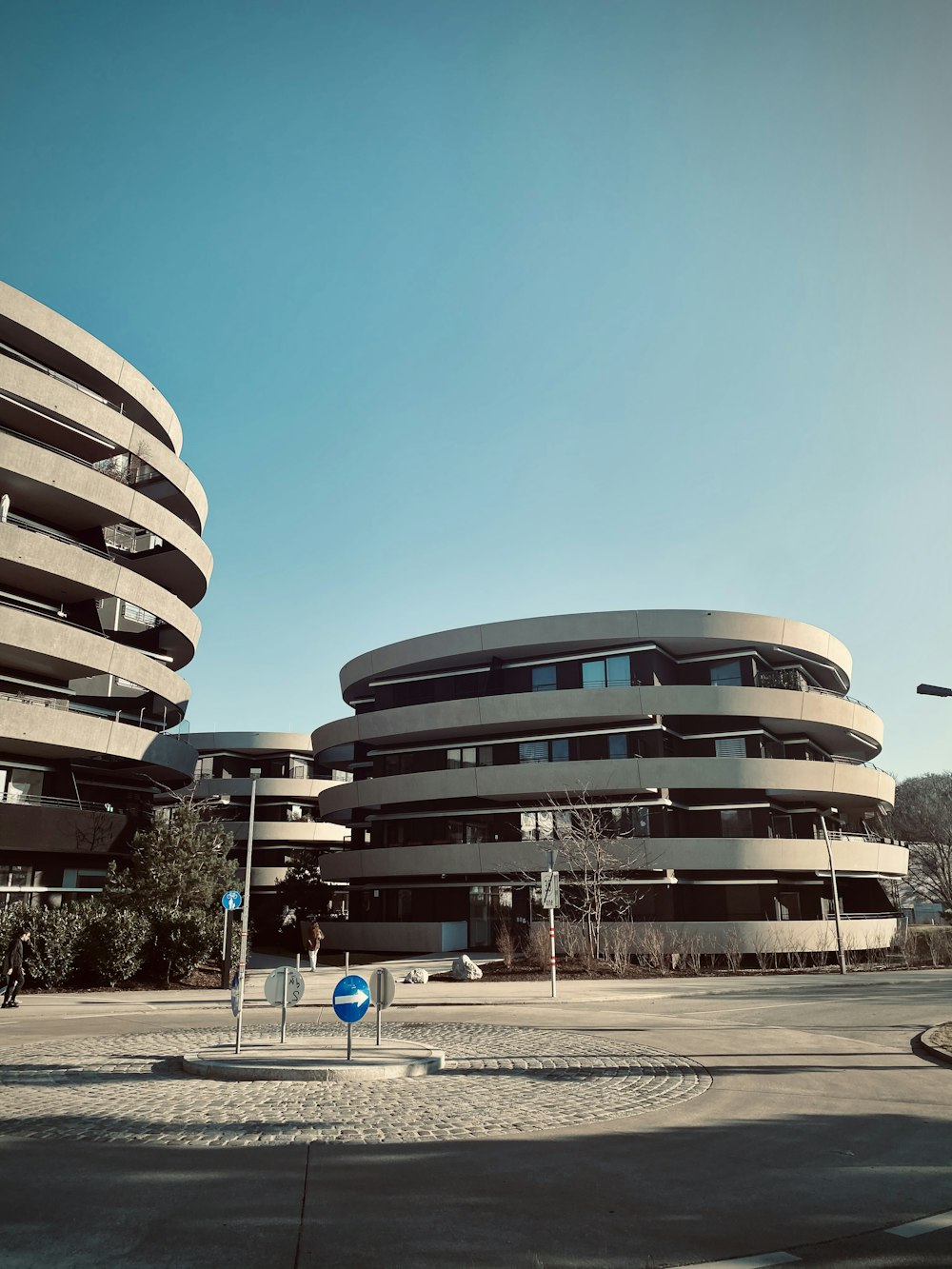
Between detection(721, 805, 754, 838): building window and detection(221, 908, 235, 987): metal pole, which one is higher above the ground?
detection(721, 805, 754, 838): building window

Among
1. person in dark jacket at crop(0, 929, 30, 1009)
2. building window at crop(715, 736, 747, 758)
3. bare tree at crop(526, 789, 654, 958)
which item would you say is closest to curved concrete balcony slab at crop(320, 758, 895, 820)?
bare tree at crop(526, 789, 654, 958)

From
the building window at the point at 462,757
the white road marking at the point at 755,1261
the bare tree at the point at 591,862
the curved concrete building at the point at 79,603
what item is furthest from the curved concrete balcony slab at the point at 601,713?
the white road marking at the point at 755,1261

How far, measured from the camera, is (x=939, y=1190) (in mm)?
6973

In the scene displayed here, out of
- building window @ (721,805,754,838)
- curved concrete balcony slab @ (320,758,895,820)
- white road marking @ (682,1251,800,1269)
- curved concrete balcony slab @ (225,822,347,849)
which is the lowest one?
white road marking @ (682,1251,800,1269)

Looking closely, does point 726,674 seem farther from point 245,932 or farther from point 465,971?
point 245,932

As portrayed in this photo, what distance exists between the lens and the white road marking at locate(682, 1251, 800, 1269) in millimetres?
5504

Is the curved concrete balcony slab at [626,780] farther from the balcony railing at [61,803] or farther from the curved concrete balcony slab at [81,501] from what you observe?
the curved concrete balcony slab at [81,501]

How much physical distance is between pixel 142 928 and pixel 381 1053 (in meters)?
16.6

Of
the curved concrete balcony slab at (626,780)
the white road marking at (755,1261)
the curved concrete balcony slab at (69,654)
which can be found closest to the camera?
the white road marking at (755,1261)

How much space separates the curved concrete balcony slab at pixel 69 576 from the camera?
33.4 m

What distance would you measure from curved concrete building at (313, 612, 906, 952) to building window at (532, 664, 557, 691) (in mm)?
104

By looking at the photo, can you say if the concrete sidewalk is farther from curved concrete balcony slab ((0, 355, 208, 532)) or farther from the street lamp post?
curved concrete balcony slab ((0, 355, 208, 532))

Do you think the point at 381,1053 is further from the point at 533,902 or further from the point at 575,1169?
the point at 533,902

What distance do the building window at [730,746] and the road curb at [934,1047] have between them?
30.2 m
